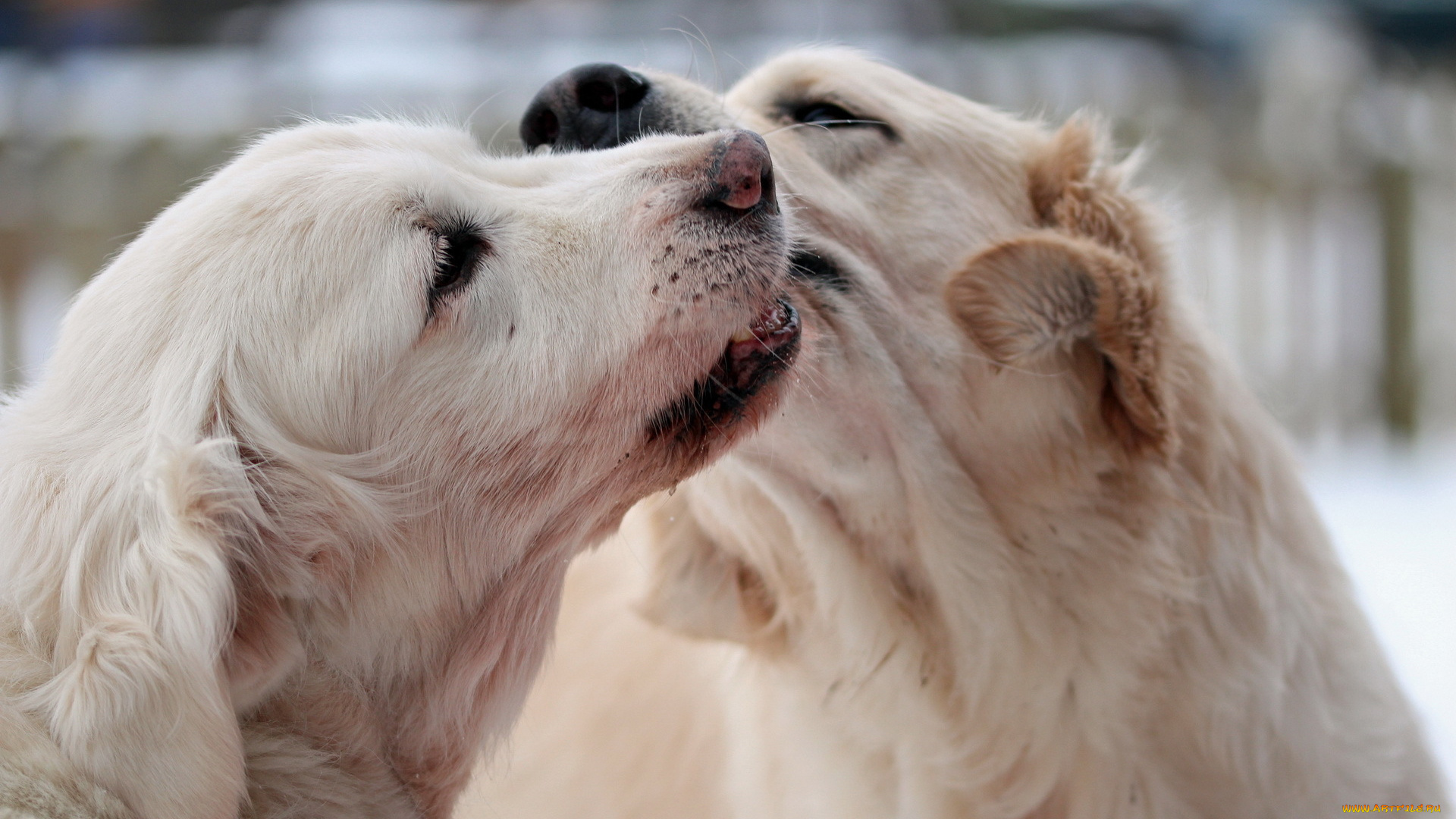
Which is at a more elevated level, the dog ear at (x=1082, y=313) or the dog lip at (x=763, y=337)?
the dog lip at (x=763, y=337)

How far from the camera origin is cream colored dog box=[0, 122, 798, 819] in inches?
66.9

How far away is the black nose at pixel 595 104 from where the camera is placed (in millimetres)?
2469

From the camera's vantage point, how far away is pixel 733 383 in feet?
6.78

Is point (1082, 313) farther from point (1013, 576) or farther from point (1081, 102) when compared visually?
point (1081, 102)

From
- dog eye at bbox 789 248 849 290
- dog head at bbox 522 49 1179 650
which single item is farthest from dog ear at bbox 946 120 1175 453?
dog eye at bbox 789 248 849 290

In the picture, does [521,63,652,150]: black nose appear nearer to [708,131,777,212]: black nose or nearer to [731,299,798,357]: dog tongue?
[708,131,777,212]: black nose

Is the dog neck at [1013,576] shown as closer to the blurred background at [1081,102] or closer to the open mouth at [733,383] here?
the open mouth at [733,383]

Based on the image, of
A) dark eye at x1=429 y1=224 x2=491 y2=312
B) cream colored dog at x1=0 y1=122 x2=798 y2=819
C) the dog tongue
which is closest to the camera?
cream colored dog at x1=0 y1=122 x2=798 y2=819

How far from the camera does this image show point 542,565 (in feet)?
6.82

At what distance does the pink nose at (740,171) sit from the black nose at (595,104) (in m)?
0.48

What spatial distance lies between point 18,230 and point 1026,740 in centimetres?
885

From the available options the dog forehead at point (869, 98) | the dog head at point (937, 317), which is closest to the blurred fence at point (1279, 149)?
the dog forehead at point (869, 98)

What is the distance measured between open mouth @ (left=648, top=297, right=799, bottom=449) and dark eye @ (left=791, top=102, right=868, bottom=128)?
2.58ft

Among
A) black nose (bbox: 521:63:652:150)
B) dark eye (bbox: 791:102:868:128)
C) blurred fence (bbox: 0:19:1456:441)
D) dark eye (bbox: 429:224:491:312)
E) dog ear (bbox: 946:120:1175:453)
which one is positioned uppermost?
black nose (bbox: 521:63:652:150)
